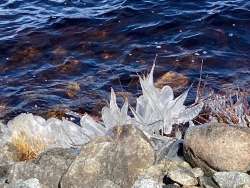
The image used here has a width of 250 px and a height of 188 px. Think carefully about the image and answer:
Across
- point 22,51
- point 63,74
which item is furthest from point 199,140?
point 22,51

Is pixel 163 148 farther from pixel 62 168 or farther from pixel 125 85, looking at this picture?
pixel 125 85

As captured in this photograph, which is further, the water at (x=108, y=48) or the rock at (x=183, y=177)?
the water at (x=108, y=48)

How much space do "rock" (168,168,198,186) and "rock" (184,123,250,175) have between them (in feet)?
0.50

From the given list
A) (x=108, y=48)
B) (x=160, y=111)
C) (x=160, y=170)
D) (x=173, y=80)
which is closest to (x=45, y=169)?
(x=160, y=170)

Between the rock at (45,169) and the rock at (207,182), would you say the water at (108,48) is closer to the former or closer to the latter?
the rock at (45,169)

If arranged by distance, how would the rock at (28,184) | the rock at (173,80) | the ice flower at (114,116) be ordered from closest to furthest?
the rock at (28,184) → the ice flower at (114,116) → the rock at (173,80)

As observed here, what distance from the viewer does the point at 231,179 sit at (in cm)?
336

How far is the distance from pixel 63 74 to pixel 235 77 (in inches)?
86.3

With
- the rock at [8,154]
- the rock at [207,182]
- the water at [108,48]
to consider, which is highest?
the rock at [207,182]

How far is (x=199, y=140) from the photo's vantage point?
364cm

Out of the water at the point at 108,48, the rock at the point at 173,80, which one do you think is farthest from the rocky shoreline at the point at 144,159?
the rock at the point at 173,80

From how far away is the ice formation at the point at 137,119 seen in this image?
437 cm

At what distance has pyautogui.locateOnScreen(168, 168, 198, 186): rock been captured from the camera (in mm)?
3477

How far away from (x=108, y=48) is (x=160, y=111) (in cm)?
383
